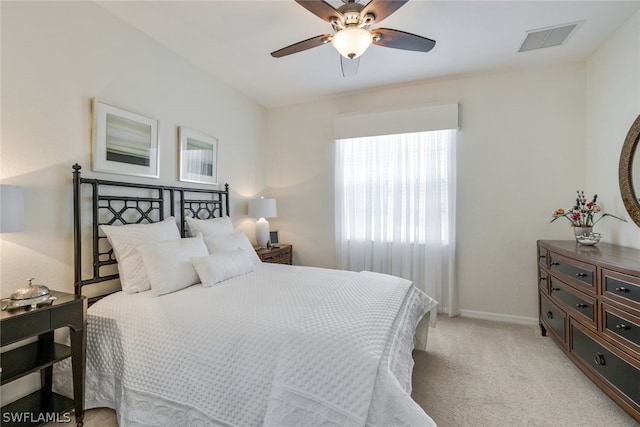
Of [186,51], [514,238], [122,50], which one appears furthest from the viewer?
[514,238]

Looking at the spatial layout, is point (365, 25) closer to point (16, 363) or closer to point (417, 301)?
point (417, 301)

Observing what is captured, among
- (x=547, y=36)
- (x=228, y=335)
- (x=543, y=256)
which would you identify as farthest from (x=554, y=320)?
(x=228, y=335)

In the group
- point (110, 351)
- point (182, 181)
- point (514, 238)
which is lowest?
point (110, 351)

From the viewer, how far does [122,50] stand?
2.40 m

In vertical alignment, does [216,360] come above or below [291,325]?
below

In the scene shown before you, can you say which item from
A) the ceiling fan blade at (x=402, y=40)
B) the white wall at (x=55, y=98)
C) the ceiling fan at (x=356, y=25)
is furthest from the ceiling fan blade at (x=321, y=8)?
the white wall at (x=55, y=98)

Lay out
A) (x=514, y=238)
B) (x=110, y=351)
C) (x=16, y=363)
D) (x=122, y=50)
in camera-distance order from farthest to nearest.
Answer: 1. (x=514, y=238)
2. (x=122, y=50)
3. (x=110, y=351)
4. (x=16, y=363)

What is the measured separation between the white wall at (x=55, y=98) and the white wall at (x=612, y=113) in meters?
3.98

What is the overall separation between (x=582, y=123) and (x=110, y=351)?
179 inches

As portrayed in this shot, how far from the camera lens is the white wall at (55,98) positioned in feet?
5.85

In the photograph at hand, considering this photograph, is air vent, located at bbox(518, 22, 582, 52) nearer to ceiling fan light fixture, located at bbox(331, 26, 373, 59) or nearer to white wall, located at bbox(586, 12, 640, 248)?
white wall, located at bbox(586, 12, 640, 248)

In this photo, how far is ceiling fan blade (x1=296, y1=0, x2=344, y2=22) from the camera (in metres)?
1.66

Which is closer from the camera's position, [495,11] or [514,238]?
[495,11]

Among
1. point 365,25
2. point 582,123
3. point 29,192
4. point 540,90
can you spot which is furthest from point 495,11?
point 29,192
